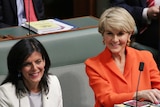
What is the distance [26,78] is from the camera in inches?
80.4

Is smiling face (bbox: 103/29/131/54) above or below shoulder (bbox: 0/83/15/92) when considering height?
above

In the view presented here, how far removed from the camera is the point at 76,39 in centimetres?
254

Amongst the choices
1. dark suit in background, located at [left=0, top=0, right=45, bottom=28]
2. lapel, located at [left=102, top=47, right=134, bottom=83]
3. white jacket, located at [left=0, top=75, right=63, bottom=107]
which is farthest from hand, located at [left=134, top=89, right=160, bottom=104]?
dark suit in background, located at [left=0, top=0, right=45, bottom=28]

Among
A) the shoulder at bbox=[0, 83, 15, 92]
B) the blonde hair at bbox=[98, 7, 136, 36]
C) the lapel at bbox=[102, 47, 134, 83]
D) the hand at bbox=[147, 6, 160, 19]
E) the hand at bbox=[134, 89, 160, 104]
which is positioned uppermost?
the blonde hair at bbox=[98, 7, 136, 36]

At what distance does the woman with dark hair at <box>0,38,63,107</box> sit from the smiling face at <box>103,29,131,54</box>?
316mm

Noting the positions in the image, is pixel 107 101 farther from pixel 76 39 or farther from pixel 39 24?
pixel 39 24

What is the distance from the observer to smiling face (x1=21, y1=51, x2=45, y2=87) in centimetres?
201

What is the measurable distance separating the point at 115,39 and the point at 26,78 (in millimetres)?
461

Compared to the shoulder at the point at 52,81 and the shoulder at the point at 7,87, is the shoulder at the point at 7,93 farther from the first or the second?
the shoulder at the point at 52,81

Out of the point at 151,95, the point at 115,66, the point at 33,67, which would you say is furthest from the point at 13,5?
the point at 151,95

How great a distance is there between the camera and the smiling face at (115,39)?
1987 mm

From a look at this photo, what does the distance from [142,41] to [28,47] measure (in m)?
1.32

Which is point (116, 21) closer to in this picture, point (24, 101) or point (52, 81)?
point (52, 81)

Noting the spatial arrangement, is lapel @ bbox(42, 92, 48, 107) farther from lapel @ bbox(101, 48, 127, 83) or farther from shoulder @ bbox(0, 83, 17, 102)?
lapel @ bbox(101, 48, 127, 83)
